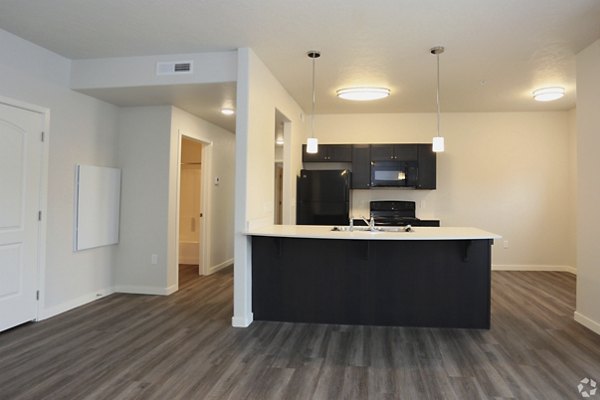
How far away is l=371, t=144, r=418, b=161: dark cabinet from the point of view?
6273 mm

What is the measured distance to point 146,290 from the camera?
4.92 m

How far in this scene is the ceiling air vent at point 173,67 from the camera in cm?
397

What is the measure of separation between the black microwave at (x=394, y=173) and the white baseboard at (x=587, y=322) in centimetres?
291

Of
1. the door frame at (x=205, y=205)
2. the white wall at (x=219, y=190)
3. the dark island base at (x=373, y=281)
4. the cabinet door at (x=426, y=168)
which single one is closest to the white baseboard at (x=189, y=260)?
the white wall at (x=219, y=190)

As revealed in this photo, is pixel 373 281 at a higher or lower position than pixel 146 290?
higher

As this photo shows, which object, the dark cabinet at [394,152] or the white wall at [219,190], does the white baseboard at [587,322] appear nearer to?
the dark cabinet at [394,152]

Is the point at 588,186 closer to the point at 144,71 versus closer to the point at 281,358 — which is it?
the point at 281,358

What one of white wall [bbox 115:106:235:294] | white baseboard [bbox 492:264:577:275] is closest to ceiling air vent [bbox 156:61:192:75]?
white wall [bbox 115:106:235:294]

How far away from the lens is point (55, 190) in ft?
13.4

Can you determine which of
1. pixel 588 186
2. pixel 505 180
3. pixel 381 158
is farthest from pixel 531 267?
pixel 588 186

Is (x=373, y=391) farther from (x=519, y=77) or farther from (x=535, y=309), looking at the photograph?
(x=519, y=77)

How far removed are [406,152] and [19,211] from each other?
5131mm
